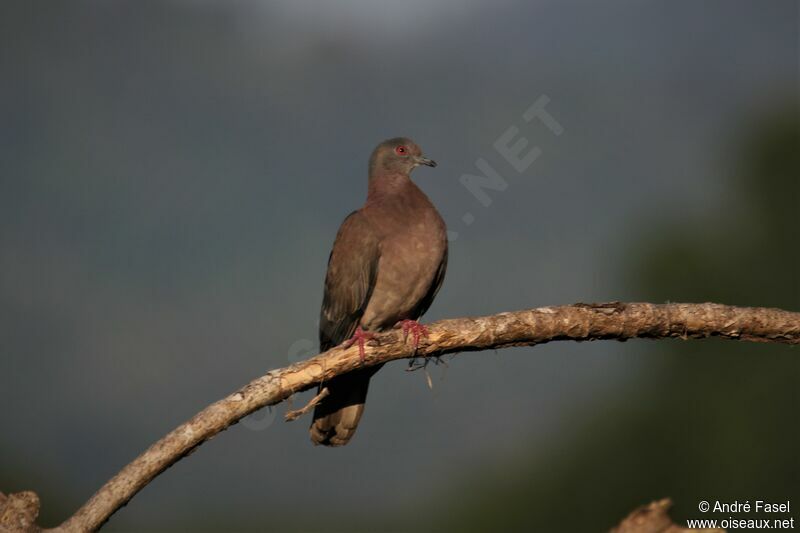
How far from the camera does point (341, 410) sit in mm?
7863

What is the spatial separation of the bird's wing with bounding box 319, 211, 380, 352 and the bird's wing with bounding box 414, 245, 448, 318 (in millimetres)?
547

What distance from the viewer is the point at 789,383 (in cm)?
2066

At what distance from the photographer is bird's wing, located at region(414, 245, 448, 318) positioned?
Result: 8.26m

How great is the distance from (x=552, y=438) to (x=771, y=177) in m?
10.7

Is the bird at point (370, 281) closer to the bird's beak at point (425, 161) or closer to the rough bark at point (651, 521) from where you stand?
the bird's beak at point (425, 161)

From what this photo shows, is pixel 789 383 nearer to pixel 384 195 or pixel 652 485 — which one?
pixel 652 485

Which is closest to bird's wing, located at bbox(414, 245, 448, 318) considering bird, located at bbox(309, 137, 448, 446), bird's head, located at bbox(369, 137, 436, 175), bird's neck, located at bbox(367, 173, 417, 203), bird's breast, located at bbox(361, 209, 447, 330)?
bird, located at bbox(309, 137, 448, 446)

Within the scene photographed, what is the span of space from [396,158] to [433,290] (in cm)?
147

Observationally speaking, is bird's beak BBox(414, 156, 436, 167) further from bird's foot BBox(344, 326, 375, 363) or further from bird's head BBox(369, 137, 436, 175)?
A: bird's foot BBox(344, 326, 375, 363)

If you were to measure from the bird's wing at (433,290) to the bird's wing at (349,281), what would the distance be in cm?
55

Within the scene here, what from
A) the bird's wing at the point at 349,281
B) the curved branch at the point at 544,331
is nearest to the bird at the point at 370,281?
the bird's wing at the point at 349,281

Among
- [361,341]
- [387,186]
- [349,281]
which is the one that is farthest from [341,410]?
[387,186]

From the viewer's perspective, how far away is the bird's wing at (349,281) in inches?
315

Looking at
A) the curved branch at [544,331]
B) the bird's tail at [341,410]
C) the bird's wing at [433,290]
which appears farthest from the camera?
the bird's wing at [433,290]
